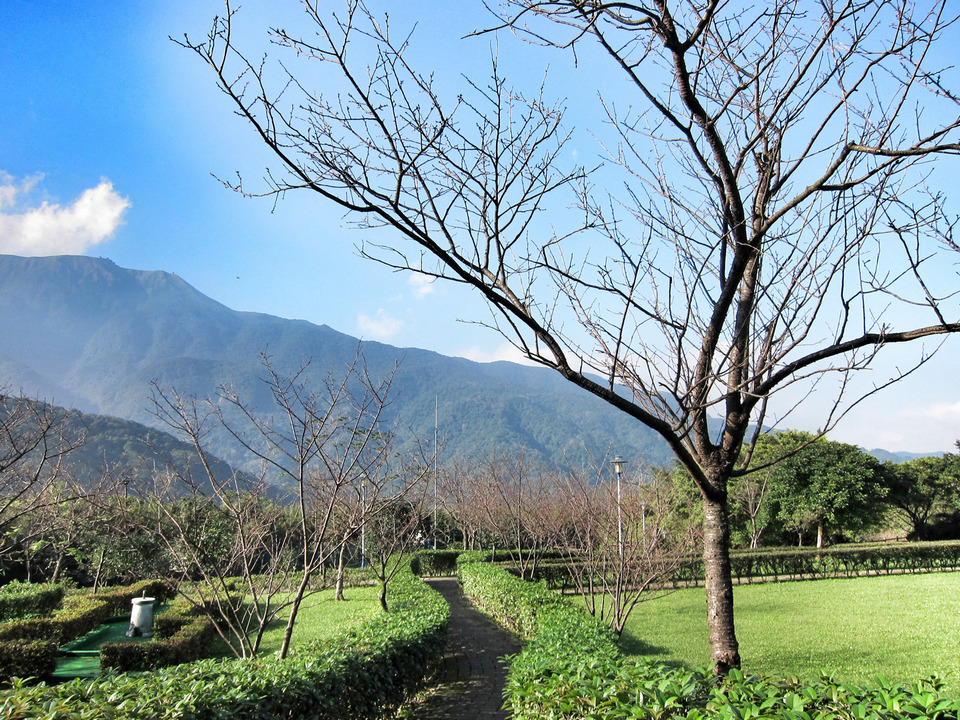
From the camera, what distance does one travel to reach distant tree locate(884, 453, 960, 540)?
2897 centimetres

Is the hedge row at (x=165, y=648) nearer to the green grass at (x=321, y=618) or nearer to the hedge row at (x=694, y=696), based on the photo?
the green grass at (x=321, y=618)

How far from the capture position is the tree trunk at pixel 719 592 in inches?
124

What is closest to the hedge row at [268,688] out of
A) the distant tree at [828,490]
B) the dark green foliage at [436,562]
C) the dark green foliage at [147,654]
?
the dark green foliage at [147,654]

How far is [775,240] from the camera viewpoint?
136 inches

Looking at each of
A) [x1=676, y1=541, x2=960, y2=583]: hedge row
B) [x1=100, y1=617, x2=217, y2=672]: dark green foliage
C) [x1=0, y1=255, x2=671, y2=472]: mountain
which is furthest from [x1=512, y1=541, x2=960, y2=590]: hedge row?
[x1=0, y1=255, x2=671, y2=472]: mountain

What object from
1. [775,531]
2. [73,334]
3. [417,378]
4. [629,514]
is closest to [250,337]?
[73,334]

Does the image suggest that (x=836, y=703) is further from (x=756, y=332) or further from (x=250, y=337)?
(x=250, y=337)

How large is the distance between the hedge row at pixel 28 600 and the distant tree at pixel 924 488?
3136 centimetres

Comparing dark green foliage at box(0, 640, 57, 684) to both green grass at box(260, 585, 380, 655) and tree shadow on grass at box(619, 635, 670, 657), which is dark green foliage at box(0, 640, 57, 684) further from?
tree shadow on grass at box(619, 635, 670, 657)

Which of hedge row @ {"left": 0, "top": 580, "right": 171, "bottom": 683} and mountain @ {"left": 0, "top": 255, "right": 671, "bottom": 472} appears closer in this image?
hedge row @ {"left": 0, "top": 580, "right": 171, "bottom": 683}

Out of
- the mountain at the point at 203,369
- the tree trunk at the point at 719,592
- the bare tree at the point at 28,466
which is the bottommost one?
the tree trunk at the point at 719,592

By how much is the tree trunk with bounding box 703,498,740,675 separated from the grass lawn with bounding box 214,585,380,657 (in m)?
6.80

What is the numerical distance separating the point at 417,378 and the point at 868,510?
144686mm

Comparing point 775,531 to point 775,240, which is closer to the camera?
point 775,240
